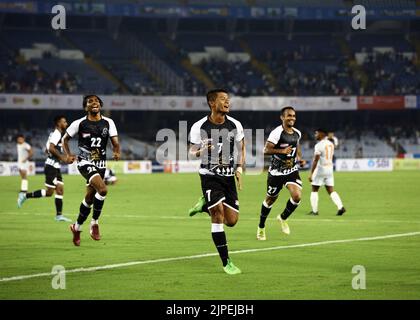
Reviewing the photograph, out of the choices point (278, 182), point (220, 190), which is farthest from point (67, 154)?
point (220, 190)

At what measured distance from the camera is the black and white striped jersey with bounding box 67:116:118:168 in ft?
58.2

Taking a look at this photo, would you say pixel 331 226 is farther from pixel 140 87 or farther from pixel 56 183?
pixel 140 87

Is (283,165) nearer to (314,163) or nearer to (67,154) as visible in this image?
(67,154)

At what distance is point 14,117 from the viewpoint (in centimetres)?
6988

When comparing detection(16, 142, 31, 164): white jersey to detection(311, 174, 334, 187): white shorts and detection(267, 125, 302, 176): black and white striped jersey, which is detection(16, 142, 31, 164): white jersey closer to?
Answer: detection(311, 174, 334, 187): white shorts

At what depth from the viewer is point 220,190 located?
45.9 feet

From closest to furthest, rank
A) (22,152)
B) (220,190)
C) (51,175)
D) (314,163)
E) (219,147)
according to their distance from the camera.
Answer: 1. (220,190)
2. (219,147)
3. (51,175)
4. (314,163)
5. (22,152)

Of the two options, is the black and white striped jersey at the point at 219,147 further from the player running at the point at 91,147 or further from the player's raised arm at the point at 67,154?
the player's raised arm at the point at 67,154

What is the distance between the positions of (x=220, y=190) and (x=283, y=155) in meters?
5.77

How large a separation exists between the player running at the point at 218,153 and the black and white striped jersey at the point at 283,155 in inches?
202

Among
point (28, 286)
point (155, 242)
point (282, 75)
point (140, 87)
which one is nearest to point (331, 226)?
point (155, 242)

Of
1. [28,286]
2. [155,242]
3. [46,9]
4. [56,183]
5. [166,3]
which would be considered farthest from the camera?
[166,3]
